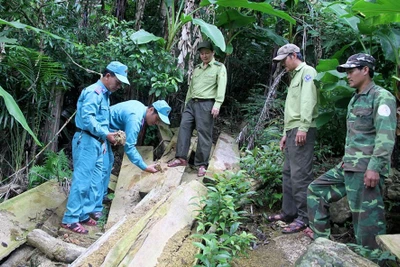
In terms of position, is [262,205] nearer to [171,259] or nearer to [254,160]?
[254,160]

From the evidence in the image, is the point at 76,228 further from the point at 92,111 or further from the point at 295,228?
the point at 295,228

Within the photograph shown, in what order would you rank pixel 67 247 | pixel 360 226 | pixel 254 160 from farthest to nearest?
pixel 254 160 → pixel 67 247 → pixel 360 226

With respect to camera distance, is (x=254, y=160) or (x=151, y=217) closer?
(x=151, y=217)

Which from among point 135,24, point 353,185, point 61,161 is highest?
point 135,24

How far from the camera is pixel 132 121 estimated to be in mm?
4887

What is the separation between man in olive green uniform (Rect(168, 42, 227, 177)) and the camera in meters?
5.51

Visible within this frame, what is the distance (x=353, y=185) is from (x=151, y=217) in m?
1.82

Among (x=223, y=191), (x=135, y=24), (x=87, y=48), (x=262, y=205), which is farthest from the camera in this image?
(x=135, y=24)

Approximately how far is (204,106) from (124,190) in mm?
1659

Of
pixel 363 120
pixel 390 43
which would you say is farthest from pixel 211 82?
pixel 363 120

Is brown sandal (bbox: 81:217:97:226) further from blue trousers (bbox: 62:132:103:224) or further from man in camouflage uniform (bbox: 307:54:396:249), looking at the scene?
man in camouflage uniform (bbox: 307:54:396:249)

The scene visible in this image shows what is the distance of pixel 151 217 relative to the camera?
Answer: 3.48m

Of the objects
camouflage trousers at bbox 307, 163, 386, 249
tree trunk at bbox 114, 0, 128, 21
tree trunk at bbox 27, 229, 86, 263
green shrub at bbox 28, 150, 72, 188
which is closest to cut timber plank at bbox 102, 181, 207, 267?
tree trunk at bbox 27, 229, 86, 263

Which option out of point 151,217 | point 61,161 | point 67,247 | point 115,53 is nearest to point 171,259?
point 151,217
